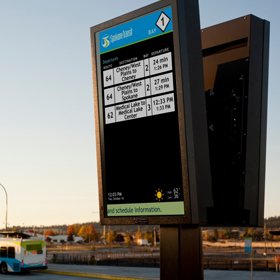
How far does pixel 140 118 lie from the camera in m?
6.14

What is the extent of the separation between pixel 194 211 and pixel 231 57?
2123 mm

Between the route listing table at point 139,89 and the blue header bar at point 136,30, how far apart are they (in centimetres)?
29

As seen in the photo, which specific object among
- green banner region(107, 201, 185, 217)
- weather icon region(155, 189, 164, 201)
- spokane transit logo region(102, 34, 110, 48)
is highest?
spokane transit logo region(102, 34, 110, 48)

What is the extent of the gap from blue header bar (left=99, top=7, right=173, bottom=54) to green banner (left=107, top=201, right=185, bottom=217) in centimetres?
214

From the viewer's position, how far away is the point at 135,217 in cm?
599

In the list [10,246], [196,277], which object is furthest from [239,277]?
[196,277]

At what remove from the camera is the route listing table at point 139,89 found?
5.75m

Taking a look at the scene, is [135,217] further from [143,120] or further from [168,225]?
[143,120]

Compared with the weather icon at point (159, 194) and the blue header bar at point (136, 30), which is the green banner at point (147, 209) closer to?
the weather icon at point (159, 194)

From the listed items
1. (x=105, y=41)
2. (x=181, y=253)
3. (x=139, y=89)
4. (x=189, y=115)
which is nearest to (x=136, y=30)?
(x=105, y=41)

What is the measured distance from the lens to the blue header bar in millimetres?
5836

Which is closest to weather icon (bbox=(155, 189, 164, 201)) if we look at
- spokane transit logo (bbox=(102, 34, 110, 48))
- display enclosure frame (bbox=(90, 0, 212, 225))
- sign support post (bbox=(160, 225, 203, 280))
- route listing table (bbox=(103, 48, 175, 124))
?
display enclosure frame (bbox=(90, 0, 212, 225))

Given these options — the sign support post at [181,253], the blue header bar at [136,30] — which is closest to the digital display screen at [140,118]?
the blue header bar at [136,30]

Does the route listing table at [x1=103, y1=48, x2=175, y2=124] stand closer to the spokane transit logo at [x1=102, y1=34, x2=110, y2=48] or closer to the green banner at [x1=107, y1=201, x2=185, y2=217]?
the spokane transit logo at [x1=102, y1=34, x2=110, y2=48]
